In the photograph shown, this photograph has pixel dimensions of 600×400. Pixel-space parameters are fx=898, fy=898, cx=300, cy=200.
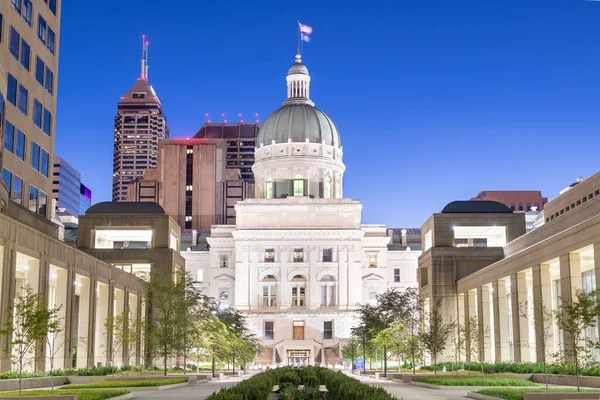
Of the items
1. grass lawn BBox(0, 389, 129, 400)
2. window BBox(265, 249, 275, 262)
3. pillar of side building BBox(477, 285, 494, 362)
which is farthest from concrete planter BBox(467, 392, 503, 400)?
window BBox(265, 249, 275, 262)

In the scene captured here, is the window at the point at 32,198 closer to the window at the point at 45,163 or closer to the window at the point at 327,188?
the window at the point at 45,163

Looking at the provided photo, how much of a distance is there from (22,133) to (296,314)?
237 feet

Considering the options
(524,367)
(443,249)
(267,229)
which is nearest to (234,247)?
(267,229)

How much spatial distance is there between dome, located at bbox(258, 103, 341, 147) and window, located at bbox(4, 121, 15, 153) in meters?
89.0

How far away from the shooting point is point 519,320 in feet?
222

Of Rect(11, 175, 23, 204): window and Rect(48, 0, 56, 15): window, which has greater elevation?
Rect(48, 0, 56, 15): window

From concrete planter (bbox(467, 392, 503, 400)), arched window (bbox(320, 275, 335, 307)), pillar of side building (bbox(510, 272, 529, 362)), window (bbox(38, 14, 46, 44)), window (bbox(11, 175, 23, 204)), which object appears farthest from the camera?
arched window (bbox(320, 275, 335, 307))

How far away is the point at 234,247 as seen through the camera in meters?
145

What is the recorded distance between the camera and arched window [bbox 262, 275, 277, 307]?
443ft

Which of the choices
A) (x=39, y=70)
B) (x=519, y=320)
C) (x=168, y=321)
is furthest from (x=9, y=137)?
(x=519, y=320)

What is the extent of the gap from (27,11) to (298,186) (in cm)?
8475

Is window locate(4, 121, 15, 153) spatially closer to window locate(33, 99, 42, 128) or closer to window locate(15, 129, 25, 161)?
window locate(15, 129, 25, 161)

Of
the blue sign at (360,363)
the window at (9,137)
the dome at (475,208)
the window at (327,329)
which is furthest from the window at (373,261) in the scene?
the window at (9,137)

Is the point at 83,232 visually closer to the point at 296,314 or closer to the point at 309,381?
the point at 296,314
